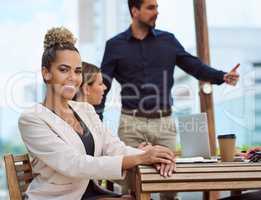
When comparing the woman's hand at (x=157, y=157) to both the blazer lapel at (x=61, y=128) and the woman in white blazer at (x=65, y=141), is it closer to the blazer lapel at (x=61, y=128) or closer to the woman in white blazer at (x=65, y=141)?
the woman in white blazer at (x=65, y=141)

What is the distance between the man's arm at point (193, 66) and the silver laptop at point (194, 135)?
0.87 metres

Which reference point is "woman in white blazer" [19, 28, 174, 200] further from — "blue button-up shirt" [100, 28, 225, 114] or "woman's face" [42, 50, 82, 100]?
"blue button-up shirt" [100, 28, 225, 114]

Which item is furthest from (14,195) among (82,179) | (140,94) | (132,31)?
(132,31)

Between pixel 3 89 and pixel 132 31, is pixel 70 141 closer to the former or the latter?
pixel 132 31

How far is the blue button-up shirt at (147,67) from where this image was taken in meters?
2.78

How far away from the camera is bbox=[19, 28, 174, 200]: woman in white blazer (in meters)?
1.49

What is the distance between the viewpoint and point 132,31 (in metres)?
2.90

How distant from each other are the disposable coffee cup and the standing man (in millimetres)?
744

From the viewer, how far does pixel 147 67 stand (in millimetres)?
2812

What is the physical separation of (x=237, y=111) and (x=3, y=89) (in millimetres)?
1960

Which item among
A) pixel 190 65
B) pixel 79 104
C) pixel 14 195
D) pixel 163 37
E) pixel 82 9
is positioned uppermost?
pixel 82 9

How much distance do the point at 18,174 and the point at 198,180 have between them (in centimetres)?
69

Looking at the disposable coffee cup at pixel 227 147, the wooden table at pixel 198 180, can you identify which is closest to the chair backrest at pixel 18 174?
the wooden table at pixel 198 180

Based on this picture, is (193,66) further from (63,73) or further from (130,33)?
(63,73)
